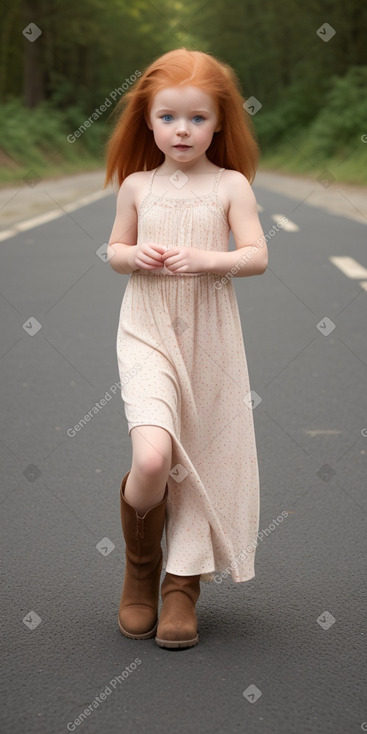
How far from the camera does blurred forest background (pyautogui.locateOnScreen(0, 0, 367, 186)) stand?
39625 mm

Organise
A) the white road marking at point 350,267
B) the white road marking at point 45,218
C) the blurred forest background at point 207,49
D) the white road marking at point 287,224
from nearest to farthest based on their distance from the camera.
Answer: the white road marking at point 350,267 → the white road marking at point 45,218 → the white road marking at point 287,224 → the blurred forest background at point 207,49

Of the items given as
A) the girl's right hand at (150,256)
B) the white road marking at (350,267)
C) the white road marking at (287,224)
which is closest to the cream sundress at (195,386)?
the girl's right hand at (150,256)

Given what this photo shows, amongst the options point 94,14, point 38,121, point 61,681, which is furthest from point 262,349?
point 94,14

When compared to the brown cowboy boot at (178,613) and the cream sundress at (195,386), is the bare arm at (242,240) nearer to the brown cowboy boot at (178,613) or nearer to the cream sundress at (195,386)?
the cream sundress at (195,386)

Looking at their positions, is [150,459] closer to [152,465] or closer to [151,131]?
[152,465]

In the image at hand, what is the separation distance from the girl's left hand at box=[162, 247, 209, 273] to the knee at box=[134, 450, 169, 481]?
0.47m

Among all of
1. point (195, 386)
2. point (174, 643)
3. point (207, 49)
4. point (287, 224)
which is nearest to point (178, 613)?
point (174, 643)

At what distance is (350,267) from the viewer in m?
11.0

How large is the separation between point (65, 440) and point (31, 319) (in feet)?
10.5

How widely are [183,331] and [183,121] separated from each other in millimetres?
553

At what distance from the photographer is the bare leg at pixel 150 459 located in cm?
295

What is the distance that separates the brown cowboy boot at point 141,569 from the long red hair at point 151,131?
886 mm

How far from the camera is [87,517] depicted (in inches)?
166

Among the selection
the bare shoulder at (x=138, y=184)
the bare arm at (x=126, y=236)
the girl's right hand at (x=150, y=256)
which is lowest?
the girl's right hand at (x=150, y=256)
